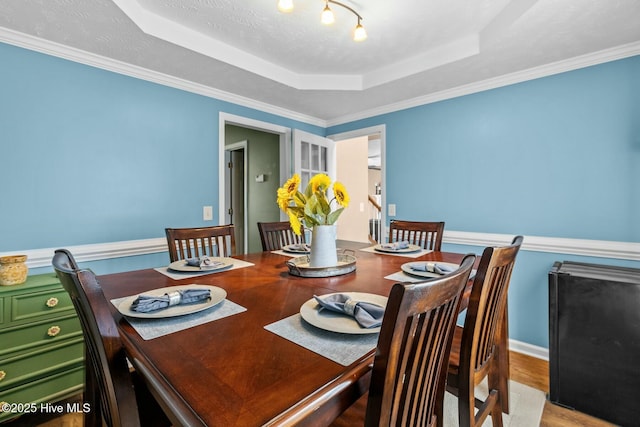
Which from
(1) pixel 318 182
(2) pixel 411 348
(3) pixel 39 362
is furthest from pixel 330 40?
(3) pixel 39 362

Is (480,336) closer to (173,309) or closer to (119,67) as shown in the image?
(173,309)

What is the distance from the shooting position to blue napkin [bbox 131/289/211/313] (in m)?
0.88

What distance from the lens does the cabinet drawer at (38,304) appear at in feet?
5.32

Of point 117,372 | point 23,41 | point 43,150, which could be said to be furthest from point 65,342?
point 23,41

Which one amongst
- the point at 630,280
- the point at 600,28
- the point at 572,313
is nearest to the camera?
the point at 630,280

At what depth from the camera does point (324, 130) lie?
12.8 ft

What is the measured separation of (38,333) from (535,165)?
353 cm

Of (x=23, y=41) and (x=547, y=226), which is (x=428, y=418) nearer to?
(x=547, y=226)

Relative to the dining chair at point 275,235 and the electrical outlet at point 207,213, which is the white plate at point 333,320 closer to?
the dining chair at point 275,235

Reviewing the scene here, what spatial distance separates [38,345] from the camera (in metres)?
1.68

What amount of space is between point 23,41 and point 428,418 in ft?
9.63

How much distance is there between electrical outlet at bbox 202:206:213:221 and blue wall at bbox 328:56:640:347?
1.99 meters

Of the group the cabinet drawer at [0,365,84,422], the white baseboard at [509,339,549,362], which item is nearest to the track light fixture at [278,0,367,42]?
the cabinet drawer at [0,365,84,422]

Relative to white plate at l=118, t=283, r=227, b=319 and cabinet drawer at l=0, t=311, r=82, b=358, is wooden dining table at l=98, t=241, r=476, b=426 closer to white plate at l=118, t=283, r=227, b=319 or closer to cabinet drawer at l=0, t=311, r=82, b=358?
white plate at l=118, t=283, r=227, b=319
